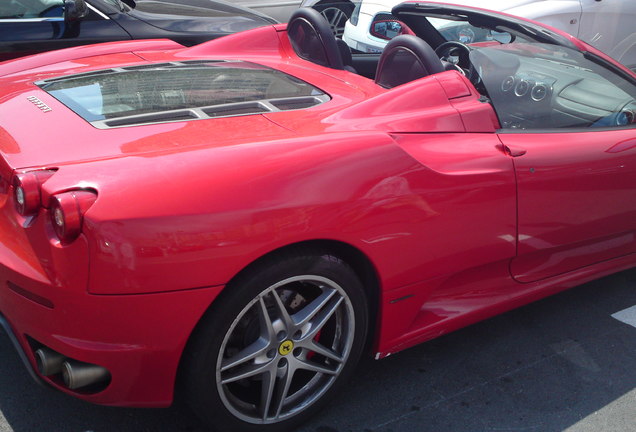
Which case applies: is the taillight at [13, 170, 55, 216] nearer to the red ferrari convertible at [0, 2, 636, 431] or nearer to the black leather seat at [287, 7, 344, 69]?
the red ferrari convertible at [0, 2, 636, 431]

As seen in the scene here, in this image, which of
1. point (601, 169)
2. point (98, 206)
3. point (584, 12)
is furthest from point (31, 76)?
point (584, 12)

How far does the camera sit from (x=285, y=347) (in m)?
2.54

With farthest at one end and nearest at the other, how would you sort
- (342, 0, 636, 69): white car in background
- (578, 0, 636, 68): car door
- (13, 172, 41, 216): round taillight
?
(578, 0, 636, 68): car door < (342, 0, 636, 69): white car in background < (13, 172, 41, 216): round taillight

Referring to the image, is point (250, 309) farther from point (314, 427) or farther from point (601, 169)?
point (601, 169)

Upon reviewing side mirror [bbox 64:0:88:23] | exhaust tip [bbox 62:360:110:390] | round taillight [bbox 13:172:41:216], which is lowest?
exhaust tip [bbox 62:360:110:390]

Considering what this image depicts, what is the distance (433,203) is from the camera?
2.66 metres

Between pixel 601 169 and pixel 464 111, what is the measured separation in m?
0.66

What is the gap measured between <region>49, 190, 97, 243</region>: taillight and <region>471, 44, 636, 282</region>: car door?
158 cm

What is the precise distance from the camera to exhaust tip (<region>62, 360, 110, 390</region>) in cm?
223

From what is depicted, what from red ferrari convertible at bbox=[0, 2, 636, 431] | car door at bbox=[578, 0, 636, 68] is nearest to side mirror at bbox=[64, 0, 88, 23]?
red ferrari convertible at bbox=[0, 2, 636, 431]

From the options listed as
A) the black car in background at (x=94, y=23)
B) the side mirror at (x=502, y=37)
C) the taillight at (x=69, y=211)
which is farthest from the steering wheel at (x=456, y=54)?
the black car in background at (x=94, y=23)

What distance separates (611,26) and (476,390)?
5688 mm

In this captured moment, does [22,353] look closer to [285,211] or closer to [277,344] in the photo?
[277,344]

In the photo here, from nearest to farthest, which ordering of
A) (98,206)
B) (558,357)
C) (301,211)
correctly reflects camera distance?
(98,206) < (301,211) < (558,357)
